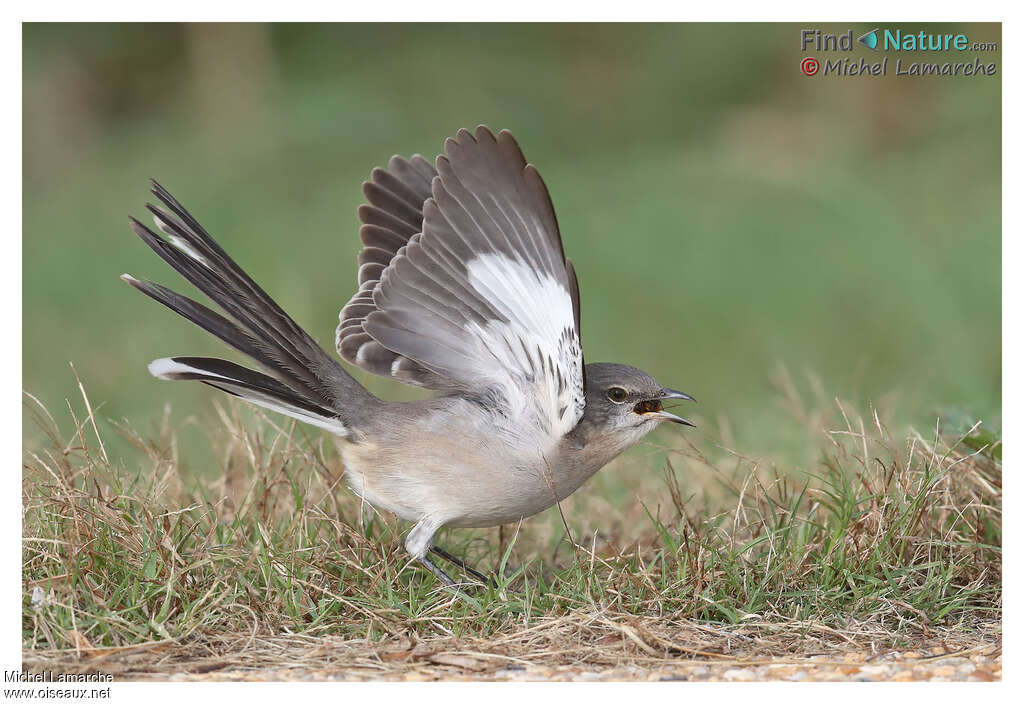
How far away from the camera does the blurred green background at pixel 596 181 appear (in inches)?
373

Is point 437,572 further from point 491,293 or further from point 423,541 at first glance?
point 491,293

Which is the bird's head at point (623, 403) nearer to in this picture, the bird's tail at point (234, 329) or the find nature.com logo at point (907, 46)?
the bird's tail at point (234, 329)

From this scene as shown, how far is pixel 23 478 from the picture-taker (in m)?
4.80

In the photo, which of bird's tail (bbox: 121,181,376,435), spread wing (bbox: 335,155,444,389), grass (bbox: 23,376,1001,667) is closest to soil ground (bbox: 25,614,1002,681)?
grass (bbox: 23,376,1001,667)

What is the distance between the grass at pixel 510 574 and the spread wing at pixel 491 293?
0.61 meters

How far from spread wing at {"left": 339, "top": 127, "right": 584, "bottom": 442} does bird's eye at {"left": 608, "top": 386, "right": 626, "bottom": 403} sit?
337mm

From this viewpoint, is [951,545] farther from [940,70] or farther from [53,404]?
[53,404]

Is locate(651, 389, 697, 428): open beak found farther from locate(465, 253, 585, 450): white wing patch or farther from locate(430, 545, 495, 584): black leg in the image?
locate(430, 545, 495, 584): black leg

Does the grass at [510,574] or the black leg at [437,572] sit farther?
the black leg at [437,572]

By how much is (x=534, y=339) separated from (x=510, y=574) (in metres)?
1.17

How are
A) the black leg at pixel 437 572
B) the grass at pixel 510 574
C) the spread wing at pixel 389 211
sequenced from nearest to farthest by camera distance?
the grass at pixel 510 574 → the black leg at pixel 437 572 → the spread wing at pixel 389 211

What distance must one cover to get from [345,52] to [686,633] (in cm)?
932

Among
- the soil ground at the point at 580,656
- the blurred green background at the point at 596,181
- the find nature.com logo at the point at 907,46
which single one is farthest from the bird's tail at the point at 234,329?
the blurred green background at the point at 596,181
